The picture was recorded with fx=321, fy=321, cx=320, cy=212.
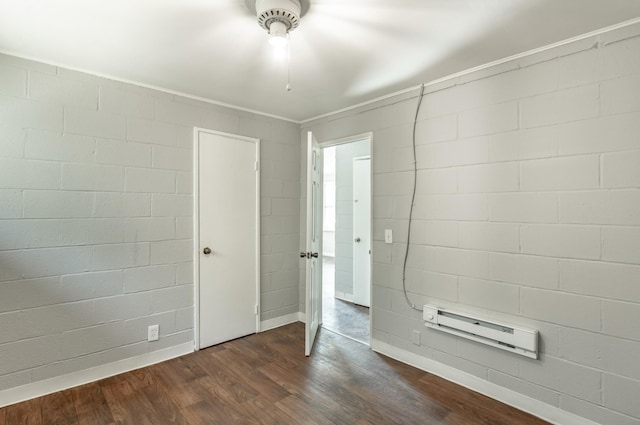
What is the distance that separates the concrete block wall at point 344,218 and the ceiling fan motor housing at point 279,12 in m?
3.08

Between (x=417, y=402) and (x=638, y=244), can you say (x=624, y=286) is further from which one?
(x=417, y=402)

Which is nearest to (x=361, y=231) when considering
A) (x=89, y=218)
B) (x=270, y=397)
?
(x=270, y=397)

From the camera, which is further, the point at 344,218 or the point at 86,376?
the point at 344,218

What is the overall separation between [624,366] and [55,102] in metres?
4.12

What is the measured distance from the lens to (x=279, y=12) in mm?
1611

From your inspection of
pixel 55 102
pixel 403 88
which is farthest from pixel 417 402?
pixel 55 102

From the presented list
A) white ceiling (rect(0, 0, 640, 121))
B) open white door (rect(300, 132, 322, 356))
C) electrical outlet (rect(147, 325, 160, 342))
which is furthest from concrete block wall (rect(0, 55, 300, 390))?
open white door (rect(300, 132, 322, 356))

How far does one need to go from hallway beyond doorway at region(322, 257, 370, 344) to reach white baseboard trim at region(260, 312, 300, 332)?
1.18 ft

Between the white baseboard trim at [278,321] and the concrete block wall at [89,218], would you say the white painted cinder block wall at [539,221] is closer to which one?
the white baseboard trim at [278,321]

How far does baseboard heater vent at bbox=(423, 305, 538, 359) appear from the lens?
6.97ft

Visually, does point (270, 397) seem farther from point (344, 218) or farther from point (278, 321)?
point (344, 218)

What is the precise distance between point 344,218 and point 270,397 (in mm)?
2980

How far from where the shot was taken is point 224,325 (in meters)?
3.29

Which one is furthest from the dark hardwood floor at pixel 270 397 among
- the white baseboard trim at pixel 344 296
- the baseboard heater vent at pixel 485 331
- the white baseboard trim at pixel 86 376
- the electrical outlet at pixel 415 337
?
the white baseboard trim at pixel 344 296
